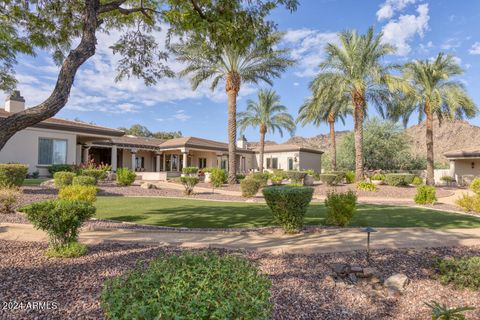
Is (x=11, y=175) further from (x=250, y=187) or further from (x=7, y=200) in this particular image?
(x=250, y=187)

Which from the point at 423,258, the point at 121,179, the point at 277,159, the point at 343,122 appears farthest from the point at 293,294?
the point at 277,159

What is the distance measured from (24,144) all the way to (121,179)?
718 centimetres

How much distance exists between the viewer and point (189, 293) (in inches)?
82.5

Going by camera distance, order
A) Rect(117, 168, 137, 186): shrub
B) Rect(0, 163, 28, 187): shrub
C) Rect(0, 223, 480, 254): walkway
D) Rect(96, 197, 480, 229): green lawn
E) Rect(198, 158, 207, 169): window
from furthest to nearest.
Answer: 1. Rect(198, 158, 207, 169): window
2. Rect(117, 168, 137, 186): shrub
3. Rect(0, 163, 28, 187): shrub
4. Rect(96, 197, 480, 229): green lawn
5. Rect(0, 223, 480, 254): walkway

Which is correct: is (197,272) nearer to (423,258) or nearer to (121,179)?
(423,258)

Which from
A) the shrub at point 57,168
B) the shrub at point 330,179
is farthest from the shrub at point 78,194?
the shrub at point 330,179

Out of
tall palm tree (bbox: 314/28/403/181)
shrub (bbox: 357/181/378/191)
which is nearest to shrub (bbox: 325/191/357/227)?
shrub (bbox: 357/181/378/191)

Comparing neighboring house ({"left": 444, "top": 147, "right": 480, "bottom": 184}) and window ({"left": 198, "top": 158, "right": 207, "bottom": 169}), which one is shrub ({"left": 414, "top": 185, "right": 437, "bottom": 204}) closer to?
neighboring house ({"left": 444, "top": 147, "right": 480, "bottom": 184})

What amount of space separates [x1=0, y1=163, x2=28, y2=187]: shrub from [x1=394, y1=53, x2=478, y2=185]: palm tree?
989 inches

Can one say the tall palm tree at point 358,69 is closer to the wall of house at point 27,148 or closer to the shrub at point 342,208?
the shrub at point 342,208

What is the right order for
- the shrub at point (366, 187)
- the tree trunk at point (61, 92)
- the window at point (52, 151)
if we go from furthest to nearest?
the window at point (52, 151), the shrub at point (366, 187), the tree trunk at point (61, 92)

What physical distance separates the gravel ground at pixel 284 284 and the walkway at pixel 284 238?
420mm

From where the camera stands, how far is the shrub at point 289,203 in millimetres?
7098

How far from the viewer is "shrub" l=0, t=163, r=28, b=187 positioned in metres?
12.9
